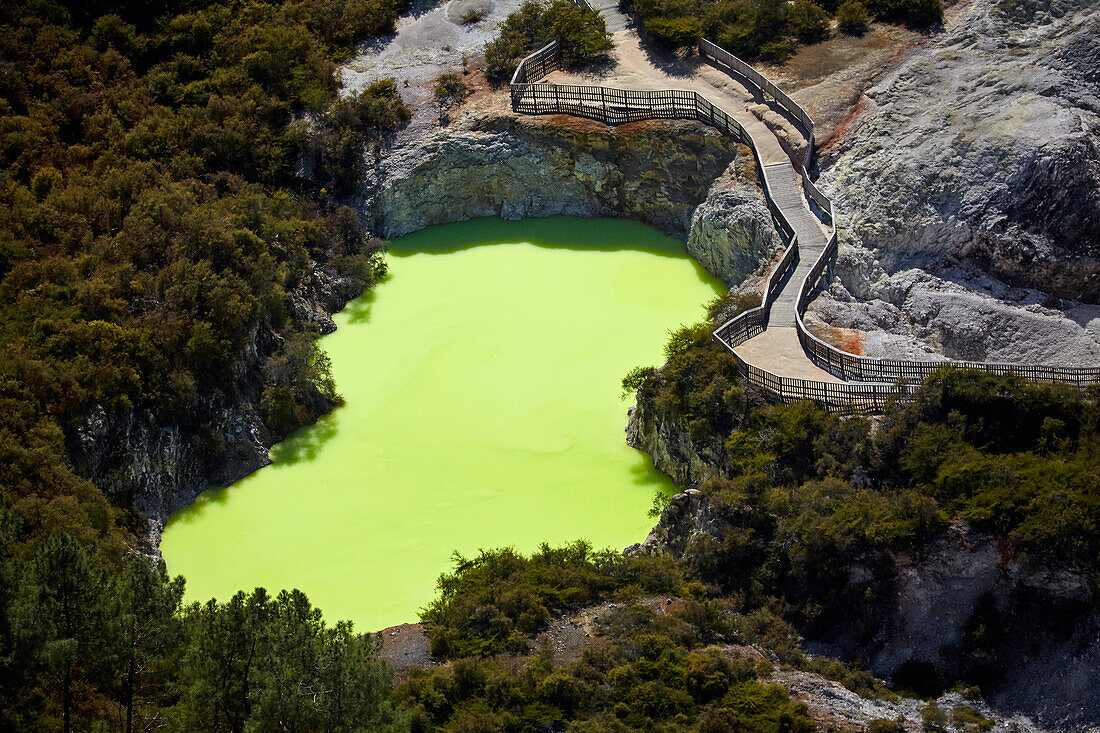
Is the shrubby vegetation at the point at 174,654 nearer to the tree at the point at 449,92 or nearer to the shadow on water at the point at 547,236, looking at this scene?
the shadow on water at the point at 547,236

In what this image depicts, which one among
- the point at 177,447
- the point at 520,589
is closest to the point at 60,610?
the point at 520,589

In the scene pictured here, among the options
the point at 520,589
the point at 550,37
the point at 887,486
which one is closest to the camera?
the point at 520,589

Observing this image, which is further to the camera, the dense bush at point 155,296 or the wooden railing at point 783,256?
the wooden railing at point 783,256

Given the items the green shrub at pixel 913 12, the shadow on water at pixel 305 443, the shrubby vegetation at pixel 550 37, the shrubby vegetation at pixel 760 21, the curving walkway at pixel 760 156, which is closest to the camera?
the curving walkway at pixel 760 156

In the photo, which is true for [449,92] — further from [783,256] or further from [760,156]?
[783,256]

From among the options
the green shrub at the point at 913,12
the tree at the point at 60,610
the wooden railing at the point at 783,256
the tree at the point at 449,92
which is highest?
the green shrub at the point at 913,12

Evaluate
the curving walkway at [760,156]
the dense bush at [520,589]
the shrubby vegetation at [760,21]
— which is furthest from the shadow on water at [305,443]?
the shrubby vegetation at [760,21]
